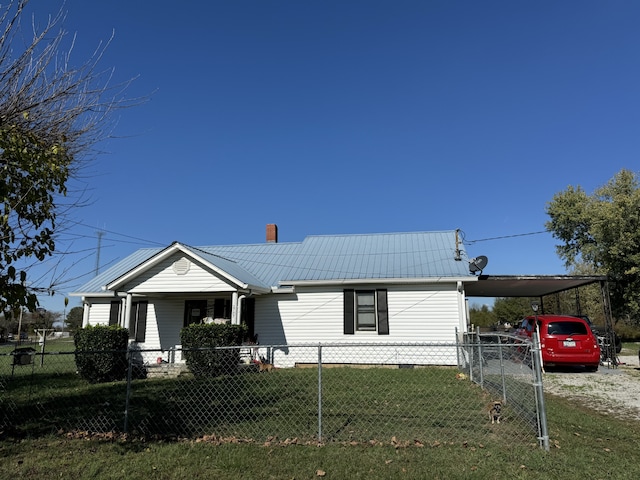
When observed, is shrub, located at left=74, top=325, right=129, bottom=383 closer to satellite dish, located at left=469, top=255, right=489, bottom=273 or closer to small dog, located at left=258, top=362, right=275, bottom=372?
small dog, located at left=258, top=362, right=275, bottom=372

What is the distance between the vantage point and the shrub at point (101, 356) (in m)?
12.1

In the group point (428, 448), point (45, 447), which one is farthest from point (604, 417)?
point (45, 447)

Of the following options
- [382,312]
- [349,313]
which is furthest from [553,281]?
[349,313]

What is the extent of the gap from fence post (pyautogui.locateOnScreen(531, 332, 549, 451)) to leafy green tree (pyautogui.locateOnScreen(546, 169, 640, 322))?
25.5 m

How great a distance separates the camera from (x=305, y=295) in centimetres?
1522

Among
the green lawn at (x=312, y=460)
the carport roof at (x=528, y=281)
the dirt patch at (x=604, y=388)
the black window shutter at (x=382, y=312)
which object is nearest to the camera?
the green lawn at (x=312, y=460)

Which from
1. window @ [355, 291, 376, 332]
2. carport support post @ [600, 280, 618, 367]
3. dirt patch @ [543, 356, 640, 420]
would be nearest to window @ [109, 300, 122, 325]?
window @ [355, 291, 376, 332]

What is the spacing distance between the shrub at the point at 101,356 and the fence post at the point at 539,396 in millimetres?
10792

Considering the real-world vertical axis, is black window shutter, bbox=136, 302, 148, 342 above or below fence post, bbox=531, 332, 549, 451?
above

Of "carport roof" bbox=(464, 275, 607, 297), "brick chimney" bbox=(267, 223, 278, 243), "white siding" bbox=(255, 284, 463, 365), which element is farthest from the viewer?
"brick chimney" bbox=(267, 223, 278, 243)

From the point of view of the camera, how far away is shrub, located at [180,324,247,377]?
12.2m

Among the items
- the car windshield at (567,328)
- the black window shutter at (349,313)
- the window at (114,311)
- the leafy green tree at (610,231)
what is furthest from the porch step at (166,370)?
the leafy green tree at (610,231)

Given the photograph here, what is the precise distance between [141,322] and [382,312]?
9.11m

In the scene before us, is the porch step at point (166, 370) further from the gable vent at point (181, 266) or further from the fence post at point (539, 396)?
the fence post at point (539, 396)
